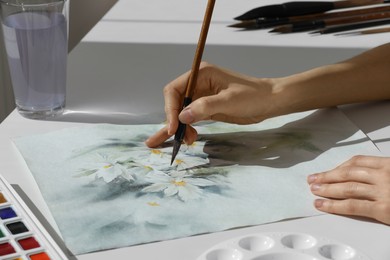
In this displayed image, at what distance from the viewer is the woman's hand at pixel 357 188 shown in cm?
80

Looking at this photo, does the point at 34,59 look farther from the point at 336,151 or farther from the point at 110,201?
the point at 336,151

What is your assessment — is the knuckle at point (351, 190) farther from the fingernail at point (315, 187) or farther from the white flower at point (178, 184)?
the white flower at point (178, 184)

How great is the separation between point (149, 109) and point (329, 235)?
15.5 inches

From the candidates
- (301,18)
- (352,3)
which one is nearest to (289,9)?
(301,18)

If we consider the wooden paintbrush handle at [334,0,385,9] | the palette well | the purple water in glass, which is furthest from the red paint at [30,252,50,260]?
the wooden paintbrush handle at [334,0,385,9]

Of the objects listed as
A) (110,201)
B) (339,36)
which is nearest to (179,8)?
(339,36)

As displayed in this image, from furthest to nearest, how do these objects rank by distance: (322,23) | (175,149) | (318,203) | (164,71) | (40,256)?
(322,23)
(164,71)
(175,149)
(318,203)
(40,256)

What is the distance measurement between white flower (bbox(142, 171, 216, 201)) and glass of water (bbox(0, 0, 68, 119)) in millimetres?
247

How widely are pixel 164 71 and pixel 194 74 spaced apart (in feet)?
0.78

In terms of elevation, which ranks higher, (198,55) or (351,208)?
(198,55)

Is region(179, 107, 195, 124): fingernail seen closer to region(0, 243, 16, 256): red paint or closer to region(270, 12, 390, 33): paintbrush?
region(0, 243, 16, 256): red paint

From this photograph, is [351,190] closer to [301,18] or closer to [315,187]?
[315,187]

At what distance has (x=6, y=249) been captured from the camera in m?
0.72

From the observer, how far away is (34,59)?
3.40 ft
